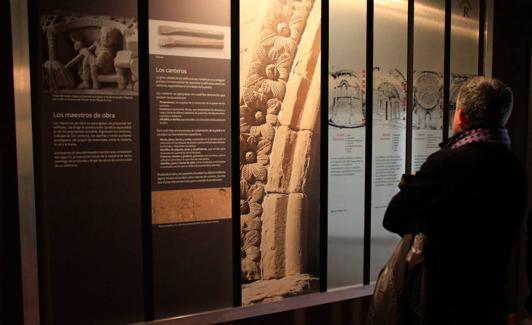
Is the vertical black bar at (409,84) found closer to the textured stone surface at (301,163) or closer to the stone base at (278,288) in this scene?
the textured stone surface at (301,163)

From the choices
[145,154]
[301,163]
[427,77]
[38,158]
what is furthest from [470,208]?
[38,158]

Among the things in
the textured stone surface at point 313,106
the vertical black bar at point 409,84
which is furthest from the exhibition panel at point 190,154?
the vertical black bar at point 409,84

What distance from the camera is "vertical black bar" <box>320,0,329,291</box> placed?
258 cm

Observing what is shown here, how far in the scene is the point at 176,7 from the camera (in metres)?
2.21

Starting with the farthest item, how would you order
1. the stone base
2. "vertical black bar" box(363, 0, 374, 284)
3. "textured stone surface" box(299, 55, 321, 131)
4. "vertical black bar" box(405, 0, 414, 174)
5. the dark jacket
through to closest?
"vertical black bar" box(405, 0, 414, 174) → "vertical black bar" box(363, 0, 374, 284) → "textured stone surface" box(299, 55, 321, 131) → the stone base → the dark jacket

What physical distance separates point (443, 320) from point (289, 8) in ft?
5.99

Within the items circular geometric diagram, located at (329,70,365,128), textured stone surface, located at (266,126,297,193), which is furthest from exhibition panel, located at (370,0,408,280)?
textured stone surface, located at (266,126,297,193)

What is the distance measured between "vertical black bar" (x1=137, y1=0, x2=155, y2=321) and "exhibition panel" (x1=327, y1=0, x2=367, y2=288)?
1.10 m

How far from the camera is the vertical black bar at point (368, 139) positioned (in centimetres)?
274

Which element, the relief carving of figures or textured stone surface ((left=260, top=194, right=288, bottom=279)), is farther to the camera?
textured stone surface ((left=260, top=194, right=288, bottom=279))

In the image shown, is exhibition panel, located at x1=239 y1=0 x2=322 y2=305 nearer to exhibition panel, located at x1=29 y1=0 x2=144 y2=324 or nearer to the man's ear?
exhibition panel, located at x1=29 y1=0 x2=144 y2=324

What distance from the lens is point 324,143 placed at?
2.61m

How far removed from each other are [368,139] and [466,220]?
1.26m

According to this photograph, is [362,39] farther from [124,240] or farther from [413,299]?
[124,240]
